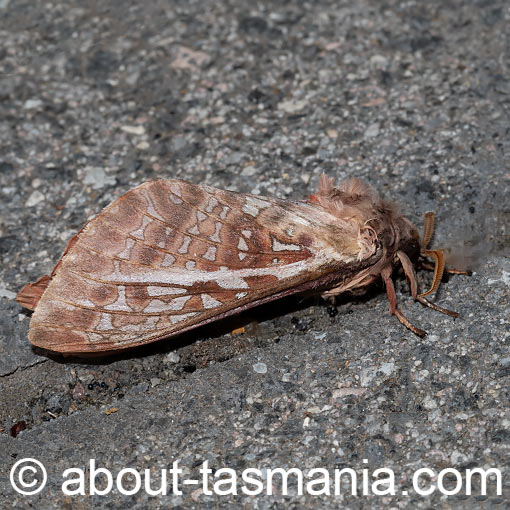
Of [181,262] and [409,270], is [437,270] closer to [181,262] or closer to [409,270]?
[409,270]

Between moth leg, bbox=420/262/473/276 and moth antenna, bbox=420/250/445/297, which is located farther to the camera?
moth leg, bbox=420/262/473/276

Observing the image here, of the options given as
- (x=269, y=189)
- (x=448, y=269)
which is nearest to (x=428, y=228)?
(x=448, y=269)

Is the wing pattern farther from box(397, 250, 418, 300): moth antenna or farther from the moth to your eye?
box(397, 250, 418, 300): moth antenna

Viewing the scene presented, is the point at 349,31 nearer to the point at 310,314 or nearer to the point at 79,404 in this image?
the point at 310,314

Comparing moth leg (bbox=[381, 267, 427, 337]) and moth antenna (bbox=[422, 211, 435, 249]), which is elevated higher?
moth antenna (bbox=[422, 211, 435, 249])
